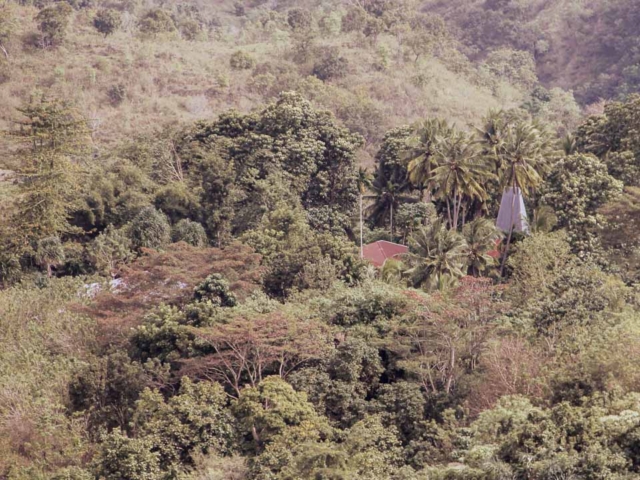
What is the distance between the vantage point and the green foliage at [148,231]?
126 feet

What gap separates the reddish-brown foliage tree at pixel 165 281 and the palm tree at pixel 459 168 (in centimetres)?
995

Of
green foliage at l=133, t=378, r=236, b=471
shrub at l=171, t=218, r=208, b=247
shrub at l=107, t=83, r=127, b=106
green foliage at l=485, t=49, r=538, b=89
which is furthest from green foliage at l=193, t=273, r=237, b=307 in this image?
green foliage at l=485, t=49, r=538, b=89

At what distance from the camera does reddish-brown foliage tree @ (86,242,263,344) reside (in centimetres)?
2883

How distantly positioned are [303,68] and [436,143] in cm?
2903

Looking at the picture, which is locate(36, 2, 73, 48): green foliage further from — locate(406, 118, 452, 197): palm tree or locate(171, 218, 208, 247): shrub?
locate(406, 118, 452, 197): palm tree

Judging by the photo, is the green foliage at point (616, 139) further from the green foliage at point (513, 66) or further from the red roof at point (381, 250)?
the green foliage at point (513, 66)

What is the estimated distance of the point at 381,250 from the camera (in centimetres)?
4062

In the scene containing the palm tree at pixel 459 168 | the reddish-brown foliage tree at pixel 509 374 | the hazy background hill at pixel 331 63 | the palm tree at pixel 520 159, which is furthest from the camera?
the hazy background hill at pixel 331 63

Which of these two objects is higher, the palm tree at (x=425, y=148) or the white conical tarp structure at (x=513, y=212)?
the palm tree at (x=425, y=148)

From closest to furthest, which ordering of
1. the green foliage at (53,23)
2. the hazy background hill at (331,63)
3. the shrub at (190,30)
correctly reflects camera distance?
the hazy background hill at (331,63) → the green foliage at (53,23) → the shrub at (190,30)

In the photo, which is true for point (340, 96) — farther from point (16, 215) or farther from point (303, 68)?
point (16, 215)

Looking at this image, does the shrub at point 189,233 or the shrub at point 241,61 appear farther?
the shrub at point 241,61

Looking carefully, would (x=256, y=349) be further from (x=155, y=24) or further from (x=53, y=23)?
(x=155, y=24)

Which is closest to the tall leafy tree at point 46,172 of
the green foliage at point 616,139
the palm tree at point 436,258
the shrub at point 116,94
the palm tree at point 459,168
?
the palm tree at point 436,258
